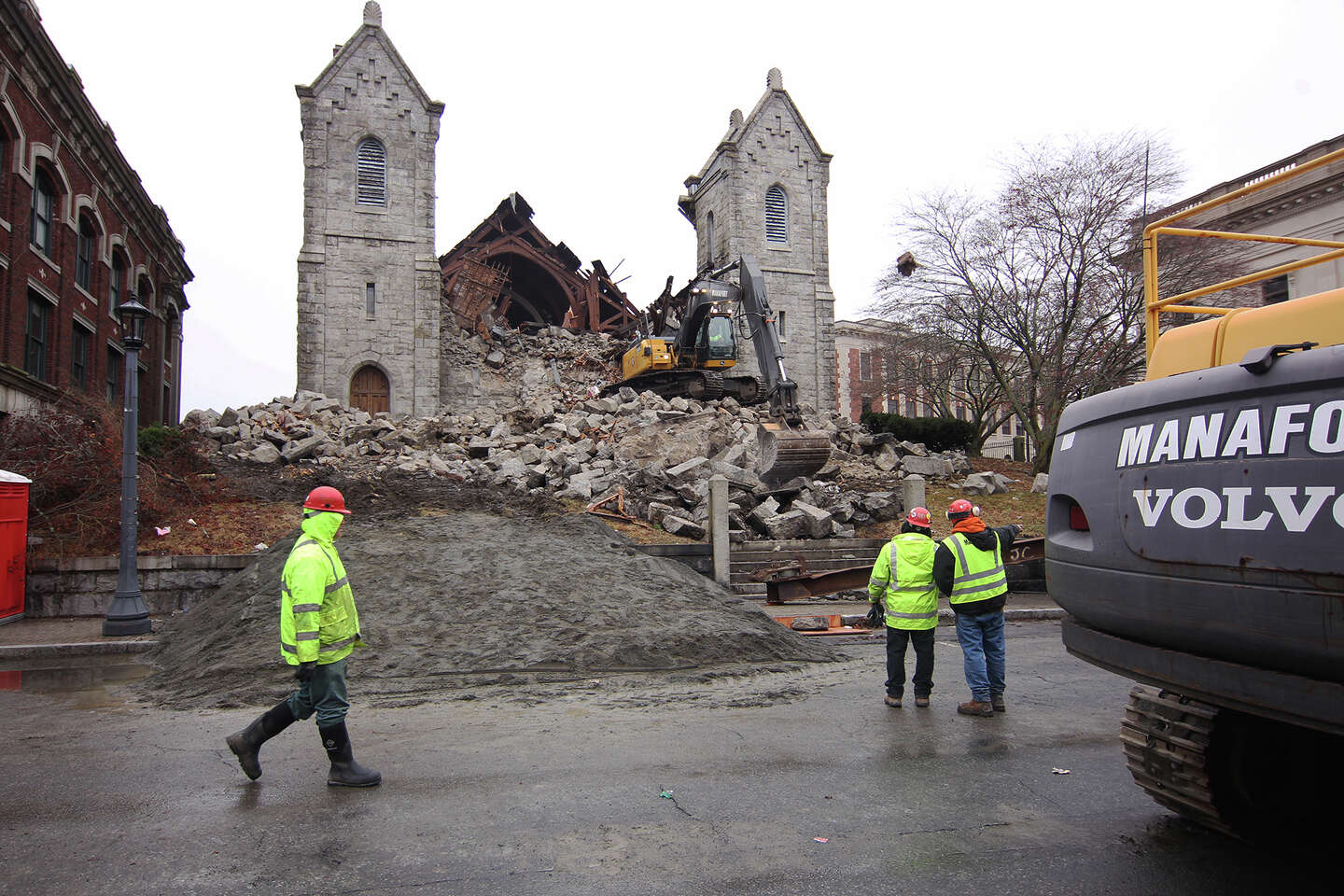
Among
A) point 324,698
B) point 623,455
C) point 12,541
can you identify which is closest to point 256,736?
point 324,698

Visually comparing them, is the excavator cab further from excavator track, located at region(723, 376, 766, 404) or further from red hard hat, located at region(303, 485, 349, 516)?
red hard hat, located at region(303, 485, 349, 516)

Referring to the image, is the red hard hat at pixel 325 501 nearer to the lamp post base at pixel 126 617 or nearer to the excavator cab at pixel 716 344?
the lamp post base at pixel 126 617

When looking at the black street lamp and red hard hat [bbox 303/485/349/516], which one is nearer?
red hard hat [bbox 303/485/349/516]

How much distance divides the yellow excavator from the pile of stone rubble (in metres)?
0.97

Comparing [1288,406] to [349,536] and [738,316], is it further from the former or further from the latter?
[738,316]

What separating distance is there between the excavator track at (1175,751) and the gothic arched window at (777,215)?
35516mm

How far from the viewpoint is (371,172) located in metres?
33.0

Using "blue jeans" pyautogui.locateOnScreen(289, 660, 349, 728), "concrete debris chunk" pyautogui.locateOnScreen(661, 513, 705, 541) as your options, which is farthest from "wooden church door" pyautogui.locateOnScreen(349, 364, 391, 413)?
"blue jeans" pyautogui.locateOnScreen(289, 660, 349, 728)

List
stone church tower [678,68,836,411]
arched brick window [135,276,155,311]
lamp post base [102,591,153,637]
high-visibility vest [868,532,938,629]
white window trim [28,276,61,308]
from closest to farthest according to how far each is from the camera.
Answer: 1. high-visibility vest [868,532,938,629]
2. lamp post base [102,591,153,637]
3. white window trim [28,276,61,308]
4. arched brick window [135,276,155,311]
5. stone church tower [678,68,836,411]

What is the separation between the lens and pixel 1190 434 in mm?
2896

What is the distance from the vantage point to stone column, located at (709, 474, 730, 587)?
Answer: 15.2 metres

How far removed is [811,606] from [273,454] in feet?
48.8

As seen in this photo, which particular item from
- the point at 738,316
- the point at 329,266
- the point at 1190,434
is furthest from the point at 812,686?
the point at 329,266

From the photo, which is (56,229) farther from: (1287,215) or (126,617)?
(1287,215)
